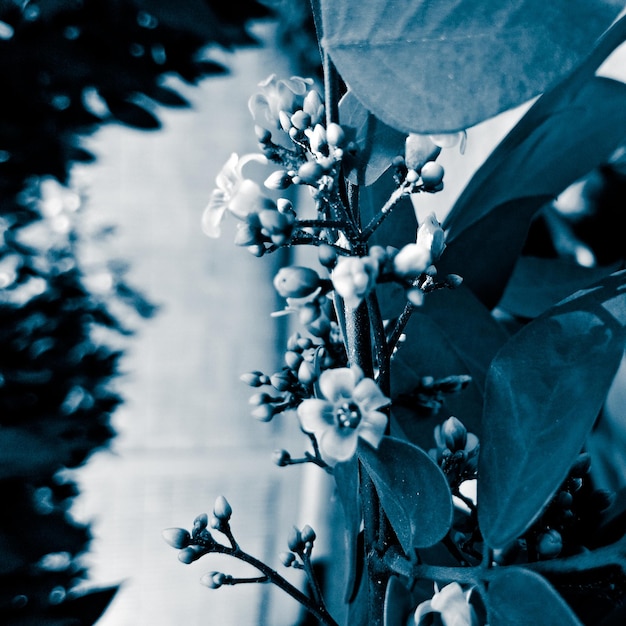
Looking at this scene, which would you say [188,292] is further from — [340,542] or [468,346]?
[468,346]

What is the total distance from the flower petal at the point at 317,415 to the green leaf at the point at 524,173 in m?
0.23

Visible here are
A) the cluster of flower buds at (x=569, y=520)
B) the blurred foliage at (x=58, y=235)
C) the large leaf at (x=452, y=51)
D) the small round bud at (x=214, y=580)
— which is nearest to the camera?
the large leaf at (x=452, y=51)

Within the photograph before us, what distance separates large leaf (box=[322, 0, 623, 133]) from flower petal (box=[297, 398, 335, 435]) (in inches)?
5.5

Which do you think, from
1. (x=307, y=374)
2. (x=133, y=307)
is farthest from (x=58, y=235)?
(x=307, y=374)

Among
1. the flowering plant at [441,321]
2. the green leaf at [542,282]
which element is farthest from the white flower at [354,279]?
the green leaf at [542,282]

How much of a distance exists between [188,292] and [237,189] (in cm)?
67

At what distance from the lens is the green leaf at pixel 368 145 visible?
318 millimetres

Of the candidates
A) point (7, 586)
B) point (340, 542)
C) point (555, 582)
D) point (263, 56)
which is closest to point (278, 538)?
point (340, 542)

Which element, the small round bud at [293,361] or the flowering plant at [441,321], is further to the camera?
the small round bud at [293,361]

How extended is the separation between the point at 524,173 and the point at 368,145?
23cm

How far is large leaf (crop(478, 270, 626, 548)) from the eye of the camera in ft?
0.96

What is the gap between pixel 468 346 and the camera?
0.48 meters

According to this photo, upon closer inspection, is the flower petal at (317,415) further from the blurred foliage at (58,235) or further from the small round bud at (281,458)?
the blurred foliage at (58,235)

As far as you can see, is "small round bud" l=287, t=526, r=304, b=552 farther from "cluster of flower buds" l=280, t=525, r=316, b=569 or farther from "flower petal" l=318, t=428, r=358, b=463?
"flower petal" l=318, t=428, r=358, b=463
